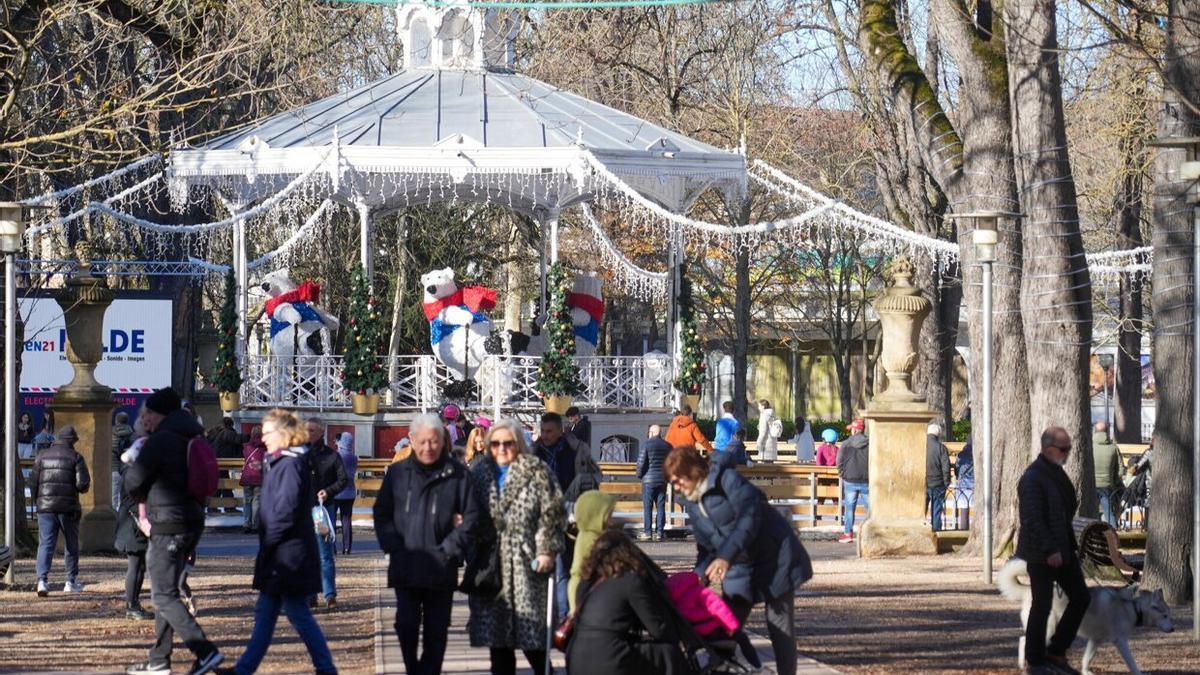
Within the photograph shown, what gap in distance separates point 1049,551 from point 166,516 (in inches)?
211

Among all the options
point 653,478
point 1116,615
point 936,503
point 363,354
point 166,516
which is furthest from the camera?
point 363,354

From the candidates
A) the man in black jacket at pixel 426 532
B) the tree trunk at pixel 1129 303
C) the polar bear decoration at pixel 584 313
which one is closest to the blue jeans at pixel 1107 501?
the tree trunk at pixel 1129 303

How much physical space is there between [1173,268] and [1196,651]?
13.0 feet

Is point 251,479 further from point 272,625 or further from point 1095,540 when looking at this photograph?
point 272,625

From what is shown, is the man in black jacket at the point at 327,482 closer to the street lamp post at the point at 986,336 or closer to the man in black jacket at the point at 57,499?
the man in black jacket at the point at 57,499

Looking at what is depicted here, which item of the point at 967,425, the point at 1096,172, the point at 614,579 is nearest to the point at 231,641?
the point at 614,579

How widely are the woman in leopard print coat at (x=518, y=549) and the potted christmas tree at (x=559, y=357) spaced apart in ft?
56.3

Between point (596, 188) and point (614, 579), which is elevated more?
point (596, 188)

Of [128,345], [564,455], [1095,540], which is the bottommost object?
[1095,540]

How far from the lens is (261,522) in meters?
11.4

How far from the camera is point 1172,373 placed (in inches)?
653

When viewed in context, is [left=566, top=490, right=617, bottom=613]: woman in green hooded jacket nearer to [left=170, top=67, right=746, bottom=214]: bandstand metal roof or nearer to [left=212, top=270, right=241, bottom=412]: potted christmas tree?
[left=170, top=67, right=746, bottom=214]: bandstand metal roof

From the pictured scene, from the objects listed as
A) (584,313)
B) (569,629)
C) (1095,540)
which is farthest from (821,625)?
(584,313)

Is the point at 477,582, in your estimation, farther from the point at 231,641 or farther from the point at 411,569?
the point at 231,641
